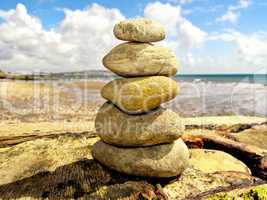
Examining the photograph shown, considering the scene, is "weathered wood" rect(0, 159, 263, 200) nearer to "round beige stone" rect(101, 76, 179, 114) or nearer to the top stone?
"round beige stone" rect(101, 76, 179, 114)

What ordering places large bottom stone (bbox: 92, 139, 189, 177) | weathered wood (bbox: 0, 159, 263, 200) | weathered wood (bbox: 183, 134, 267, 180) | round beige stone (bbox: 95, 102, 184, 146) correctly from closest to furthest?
weathered wood (bbox: 0, 159, 263, 200), large bottom stone (bbox: 92, 139, 189, 177), round beige stone (bbox: 95, 102, 184, 146), weathered wood (bbox: 183, 134, 267, 180)

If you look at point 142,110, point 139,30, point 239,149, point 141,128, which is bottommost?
point 239,149

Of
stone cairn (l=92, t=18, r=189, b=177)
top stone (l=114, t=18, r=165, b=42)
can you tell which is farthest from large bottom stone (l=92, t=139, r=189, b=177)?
top stone (l=114, t=18, r=165, b=42)

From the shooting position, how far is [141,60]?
7938mm

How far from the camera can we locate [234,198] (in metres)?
5.22

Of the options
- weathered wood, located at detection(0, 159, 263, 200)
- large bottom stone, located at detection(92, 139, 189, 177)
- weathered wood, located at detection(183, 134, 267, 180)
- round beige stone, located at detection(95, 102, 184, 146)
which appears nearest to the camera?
weathered wood, located at detection(0, 159, 263, 200)

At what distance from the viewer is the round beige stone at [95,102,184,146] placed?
795 centimetres

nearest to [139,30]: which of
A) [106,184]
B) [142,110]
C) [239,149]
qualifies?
[142,110]

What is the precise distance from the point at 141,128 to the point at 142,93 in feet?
3.00

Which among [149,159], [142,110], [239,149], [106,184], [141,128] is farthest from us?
[239,149]

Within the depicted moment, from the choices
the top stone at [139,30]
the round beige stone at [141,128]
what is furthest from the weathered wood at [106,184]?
the top stone at [139,30]

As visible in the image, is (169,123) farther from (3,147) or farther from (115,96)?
(3,147)

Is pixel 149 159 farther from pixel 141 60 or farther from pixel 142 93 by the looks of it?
pixel 141 60

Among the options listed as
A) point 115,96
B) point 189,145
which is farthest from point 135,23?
point 189,145
